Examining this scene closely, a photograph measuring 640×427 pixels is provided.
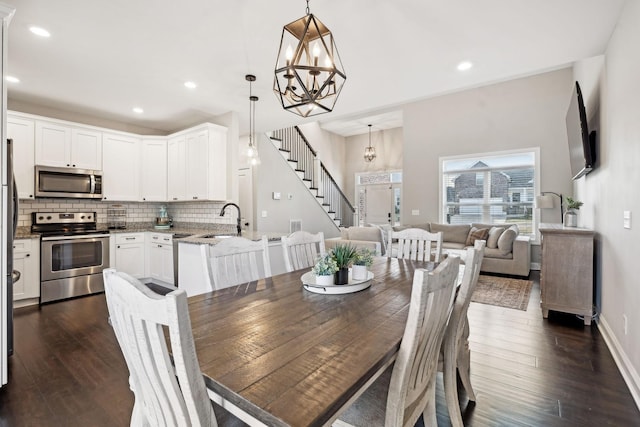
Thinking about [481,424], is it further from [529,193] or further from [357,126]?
[357,126]

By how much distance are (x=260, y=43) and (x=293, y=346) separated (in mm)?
2732

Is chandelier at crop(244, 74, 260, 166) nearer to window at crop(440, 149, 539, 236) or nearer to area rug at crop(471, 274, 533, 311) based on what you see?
area rug at crop(471, 274, 533, 311)

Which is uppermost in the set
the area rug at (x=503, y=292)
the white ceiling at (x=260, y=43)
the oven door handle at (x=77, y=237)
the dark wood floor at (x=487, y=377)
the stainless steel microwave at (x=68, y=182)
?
the white ceiling at (x=260, y=43)

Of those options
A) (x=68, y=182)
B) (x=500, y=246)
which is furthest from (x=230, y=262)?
(x=500, y=246)

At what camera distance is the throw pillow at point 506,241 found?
5559 millimetres

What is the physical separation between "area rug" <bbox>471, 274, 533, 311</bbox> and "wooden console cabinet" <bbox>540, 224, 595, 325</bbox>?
0.49 metres

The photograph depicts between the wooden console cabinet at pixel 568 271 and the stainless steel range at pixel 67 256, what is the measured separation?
5.66m

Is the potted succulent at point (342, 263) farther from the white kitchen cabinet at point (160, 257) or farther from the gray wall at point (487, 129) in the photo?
the gray wall at point (487, 129)

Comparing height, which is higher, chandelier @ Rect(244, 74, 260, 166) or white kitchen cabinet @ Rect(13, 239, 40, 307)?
chandelier @ Rect(244, 74, 260, 166)

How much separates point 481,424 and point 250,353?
4.97ft

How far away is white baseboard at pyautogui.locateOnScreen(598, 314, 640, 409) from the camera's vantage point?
1.98 m

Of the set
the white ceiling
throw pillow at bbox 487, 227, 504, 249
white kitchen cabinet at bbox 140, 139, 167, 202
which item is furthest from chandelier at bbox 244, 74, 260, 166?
throw pillow at bbox 487, 227, 504, 249

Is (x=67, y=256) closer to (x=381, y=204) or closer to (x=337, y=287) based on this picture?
(x=337, y=287)

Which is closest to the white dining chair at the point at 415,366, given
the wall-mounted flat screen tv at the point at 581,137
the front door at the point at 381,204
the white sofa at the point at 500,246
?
the wall-mounted flat screen tv at the point at 581,137
